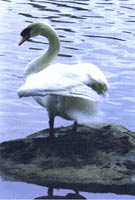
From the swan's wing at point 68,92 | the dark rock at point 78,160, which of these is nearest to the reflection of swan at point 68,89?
the swan's wing at point 68,92

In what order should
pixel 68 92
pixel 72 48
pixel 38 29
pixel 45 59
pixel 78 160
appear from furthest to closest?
1. pixel 72 48
2. pixel 38 29
3. pixel 45 59
4. pixel 78 160
5. pixel 68 92

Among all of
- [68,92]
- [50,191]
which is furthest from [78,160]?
[68,92]

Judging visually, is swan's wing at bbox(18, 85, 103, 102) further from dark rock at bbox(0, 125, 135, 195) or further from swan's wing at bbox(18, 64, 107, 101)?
dark rock at bbox(0, 125, 135, 195)

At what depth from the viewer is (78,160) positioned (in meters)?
8.37

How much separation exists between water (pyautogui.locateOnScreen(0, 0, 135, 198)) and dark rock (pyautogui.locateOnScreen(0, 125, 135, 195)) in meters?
0.33

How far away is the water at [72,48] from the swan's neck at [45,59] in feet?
3.25

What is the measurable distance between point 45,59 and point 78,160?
192 centimetres

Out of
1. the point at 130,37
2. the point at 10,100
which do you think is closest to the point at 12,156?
the point at 10,100

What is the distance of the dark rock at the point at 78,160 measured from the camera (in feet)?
26.1

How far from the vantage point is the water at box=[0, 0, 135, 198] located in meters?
11.2

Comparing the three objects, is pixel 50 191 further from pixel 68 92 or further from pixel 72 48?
pixel 72 48

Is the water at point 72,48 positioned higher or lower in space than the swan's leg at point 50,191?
lower

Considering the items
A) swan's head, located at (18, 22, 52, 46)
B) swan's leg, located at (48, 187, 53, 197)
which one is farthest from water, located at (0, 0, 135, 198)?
swan's head, located at (18, 22, 52, 46)

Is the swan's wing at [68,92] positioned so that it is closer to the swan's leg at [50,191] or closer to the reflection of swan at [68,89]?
the reflection of swan at [68,89]
